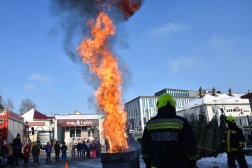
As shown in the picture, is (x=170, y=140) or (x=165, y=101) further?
(x=165, y=101)

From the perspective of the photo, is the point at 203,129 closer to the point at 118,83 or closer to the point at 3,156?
the point at 118,83

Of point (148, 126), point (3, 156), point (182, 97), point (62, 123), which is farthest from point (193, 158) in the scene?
point (182, 97)

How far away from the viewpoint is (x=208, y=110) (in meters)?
48.0

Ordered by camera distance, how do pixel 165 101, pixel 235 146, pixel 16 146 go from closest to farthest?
pixel 165 101
pixel 235 146
pixel 16 146

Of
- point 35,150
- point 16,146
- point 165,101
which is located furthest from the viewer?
point 35,150

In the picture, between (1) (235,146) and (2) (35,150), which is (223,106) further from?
(1) (235,146)

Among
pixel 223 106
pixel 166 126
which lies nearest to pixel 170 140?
pixel 166 126

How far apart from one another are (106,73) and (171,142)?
310 inches

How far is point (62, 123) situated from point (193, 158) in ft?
107

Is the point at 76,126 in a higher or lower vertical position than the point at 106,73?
lower

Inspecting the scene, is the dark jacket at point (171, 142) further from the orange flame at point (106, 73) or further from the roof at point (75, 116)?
the roof at point (75, 116)

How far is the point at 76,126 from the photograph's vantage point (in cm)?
3484

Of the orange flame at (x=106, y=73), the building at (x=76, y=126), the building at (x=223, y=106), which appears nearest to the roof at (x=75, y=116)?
the building at (x=76, y=126)

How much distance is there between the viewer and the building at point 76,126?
109 feet
